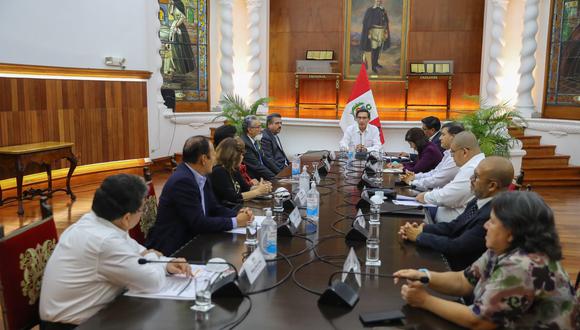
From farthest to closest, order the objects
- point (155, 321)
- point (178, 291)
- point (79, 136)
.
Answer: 1. point (79, 136)
2. point (178, 291)
3. point (155, 321)

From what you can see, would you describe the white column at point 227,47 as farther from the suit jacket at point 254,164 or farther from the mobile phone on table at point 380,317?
the mobile phone on table at point 380,317

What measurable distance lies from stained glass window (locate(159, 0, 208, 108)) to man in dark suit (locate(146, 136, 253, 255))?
651 centimetres

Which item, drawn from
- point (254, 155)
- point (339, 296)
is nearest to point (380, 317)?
point (339, 296)

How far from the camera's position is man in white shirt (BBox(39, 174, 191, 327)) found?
1.74 m

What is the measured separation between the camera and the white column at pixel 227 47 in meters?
9.41

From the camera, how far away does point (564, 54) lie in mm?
8539

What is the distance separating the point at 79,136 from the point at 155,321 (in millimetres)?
6091

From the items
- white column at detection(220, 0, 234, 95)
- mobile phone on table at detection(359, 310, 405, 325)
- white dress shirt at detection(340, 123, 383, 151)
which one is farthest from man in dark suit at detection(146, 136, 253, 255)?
white column at detection(220, 0, 234, 95)

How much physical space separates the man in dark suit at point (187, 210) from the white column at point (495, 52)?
26.4ft

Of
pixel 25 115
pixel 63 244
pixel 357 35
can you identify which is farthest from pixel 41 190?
pixel 357 35

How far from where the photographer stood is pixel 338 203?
3.22 meters

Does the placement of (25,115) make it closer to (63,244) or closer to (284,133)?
Result: (284,133)

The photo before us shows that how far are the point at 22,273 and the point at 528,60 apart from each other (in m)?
9.00

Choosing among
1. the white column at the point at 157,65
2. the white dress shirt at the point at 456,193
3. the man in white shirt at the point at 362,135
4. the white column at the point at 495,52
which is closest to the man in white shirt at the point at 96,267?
the white dress shirt at the point at 456,193
